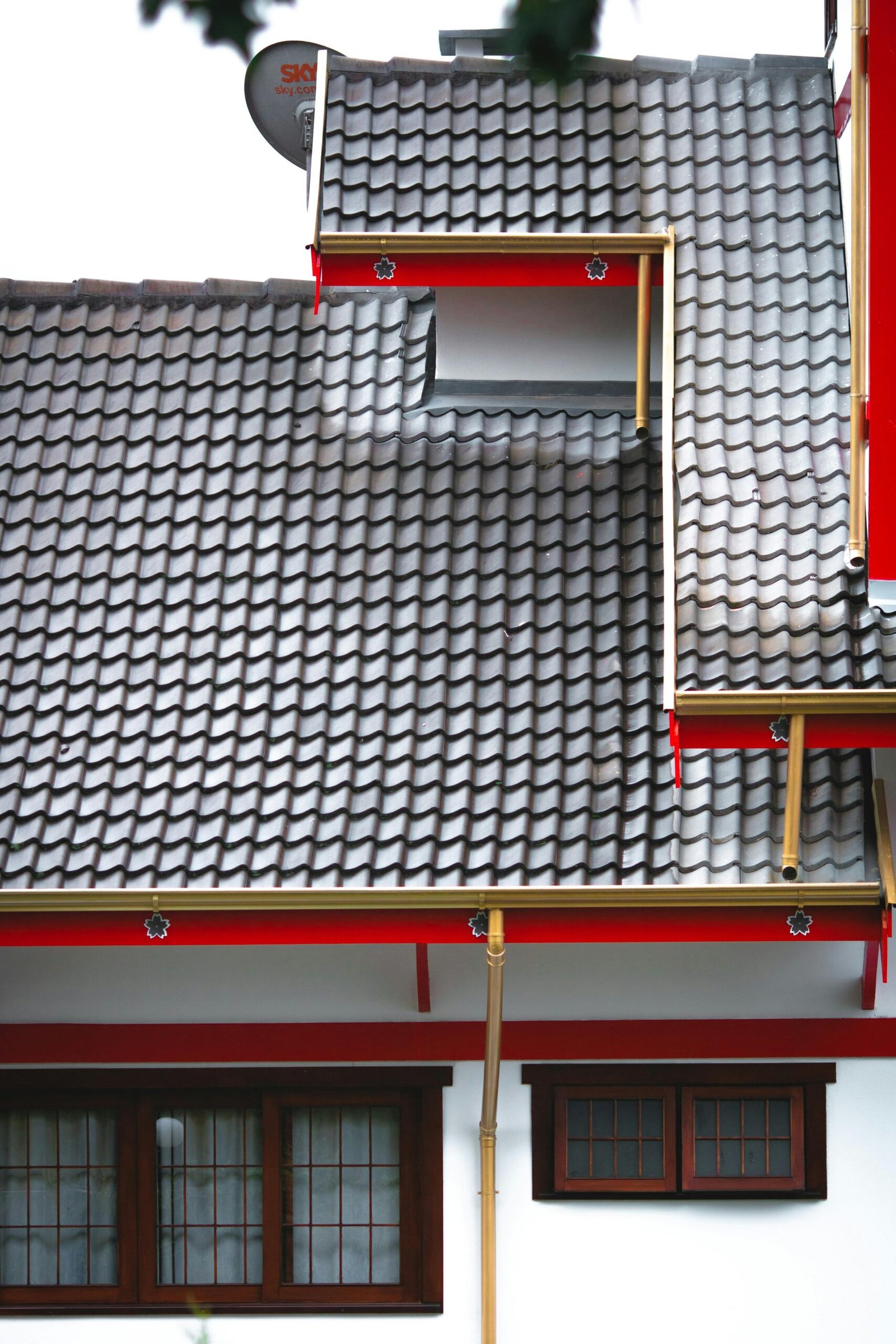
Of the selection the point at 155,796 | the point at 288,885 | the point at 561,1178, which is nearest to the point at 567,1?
the point at 288,885

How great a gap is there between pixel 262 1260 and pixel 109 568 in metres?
3.12

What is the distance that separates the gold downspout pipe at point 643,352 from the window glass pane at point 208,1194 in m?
3.58

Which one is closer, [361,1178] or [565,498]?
[361,1178]

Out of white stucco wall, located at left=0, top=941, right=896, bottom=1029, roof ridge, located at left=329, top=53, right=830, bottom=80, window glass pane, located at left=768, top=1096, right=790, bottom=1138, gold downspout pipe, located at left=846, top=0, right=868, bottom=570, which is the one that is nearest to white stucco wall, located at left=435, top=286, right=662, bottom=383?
roof ridge, located at left=329, top=53, right=830, bottom=80

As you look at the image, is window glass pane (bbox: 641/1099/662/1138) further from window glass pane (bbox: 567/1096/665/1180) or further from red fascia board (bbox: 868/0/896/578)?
red fascia board (bbox: 868/0/896/578)

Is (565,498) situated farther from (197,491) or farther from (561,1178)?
(561,1178)

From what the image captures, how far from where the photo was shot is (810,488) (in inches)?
242

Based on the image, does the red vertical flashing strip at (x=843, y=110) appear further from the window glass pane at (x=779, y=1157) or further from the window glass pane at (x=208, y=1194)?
the window glass pane at (x=208, y=1194)

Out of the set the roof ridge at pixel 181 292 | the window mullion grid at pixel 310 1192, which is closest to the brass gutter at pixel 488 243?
the roof ridge at pixel 181 292

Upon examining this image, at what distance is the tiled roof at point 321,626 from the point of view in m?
5.83

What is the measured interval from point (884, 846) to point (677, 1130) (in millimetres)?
1543

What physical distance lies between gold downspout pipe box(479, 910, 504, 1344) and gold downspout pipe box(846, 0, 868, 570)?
2.18 metres

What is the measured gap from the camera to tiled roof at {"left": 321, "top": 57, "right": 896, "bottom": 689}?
5.77m

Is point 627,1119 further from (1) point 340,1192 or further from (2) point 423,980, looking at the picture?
(1) point 340,1192
